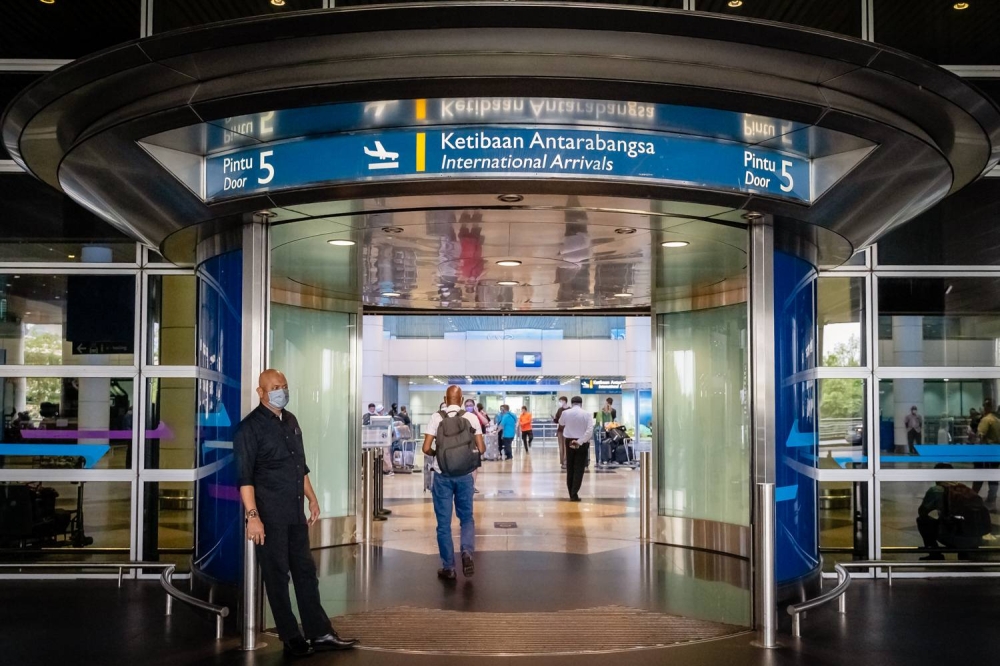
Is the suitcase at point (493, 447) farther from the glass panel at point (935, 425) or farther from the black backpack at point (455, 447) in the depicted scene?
the black backpack at point (455, 447)

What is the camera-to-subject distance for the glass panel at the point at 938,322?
386 inches

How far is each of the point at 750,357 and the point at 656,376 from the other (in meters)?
4.45

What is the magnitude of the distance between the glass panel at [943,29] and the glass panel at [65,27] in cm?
760

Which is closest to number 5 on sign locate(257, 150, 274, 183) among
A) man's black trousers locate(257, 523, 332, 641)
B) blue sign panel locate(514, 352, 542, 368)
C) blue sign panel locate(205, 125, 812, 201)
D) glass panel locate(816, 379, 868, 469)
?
blue sign panel locate(205, 125, 812, 201)

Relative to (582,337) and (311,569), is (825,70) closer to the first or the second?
(311,569)

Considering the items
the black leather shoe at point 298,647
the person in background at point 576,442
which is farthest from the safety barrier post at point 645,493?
the black leather shoe at point 298,647

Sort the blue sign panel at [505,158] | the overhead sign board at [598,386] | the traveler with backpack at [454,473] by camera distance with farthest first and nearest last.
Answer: the overhead sign board at [598,386], the traveler with backpack at [454,473], the blue sign panel at [505,158]

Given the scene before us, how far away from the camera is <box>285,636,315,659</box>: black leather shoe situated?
6020 mm

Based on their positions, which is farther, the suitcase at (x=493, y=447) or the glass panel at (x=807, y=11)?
the suitcase at (x=493, y=447)

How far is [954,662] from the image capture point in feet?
20.1

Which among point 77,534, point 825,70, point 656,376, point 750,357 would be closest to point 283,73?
point 825,70

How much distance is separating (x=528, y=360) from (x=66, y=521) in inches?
1171

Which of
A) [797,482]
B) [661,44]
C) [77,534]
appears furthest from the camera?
[77,534]

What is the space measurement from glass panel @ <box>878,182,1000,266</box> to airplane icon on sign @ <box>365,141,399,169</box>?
5.99 metres
